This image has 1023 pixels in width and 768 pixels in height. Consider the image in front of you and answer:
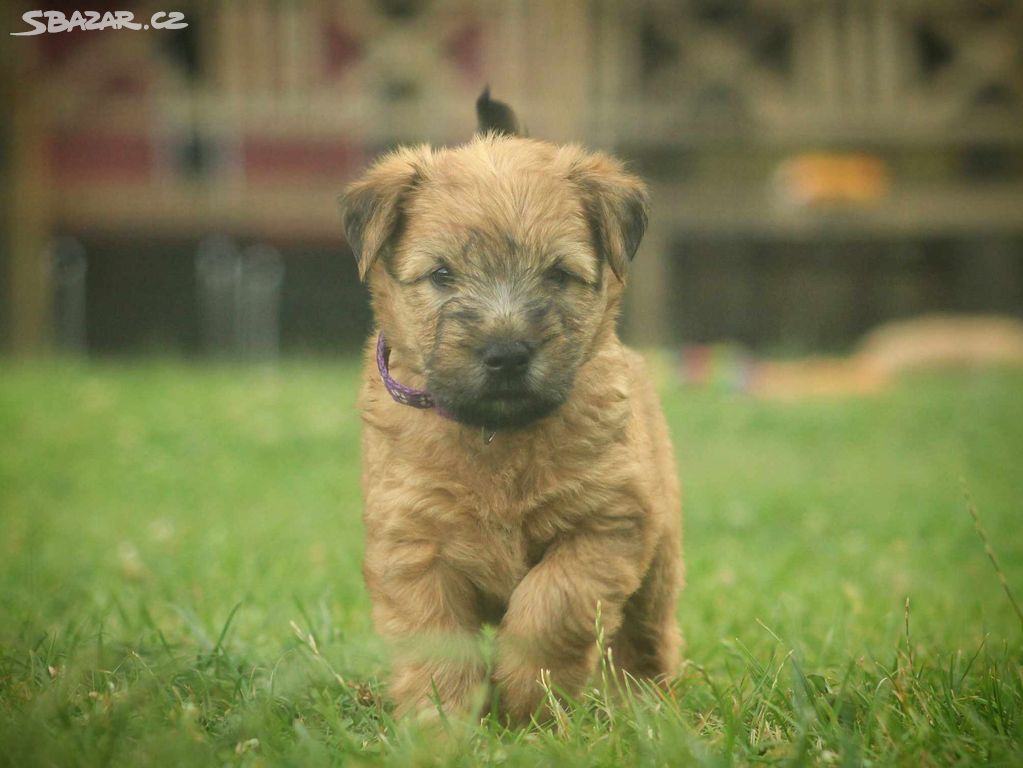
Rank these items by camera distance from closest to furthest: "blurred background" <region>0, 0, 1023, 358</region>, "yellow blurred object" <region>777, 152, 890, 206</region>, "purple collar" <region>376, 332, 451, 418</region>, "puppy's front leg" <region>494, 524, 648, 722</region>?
1. "puppy's front leg" <region>494, 524, 648, 722</region>
2. "purple collar" <region>376, 332, 451, 418</region>
3. "blurred background" <region>0, 0, 1023, 358</region>
4. "yellow blurred object" <region>777, 152, 890, 206</region>

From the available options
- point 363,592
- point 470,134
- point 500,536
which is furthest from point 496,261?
point 470,134

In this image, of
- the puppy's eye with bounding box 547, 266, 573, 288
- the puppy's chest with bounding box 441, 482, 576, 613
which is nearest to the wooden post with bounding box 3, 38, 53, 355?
the puppy's eye with bounding box 547, 266, 573, 288

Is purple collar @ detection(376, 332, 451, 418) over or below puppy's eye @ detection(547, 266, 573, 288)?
below

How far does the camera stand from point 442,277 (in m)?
2.78

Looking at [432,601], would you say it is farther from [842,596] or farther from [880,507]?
[880,507]

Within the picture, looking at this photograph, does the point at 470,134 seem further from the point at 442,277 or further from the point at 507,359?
the point at 507,359

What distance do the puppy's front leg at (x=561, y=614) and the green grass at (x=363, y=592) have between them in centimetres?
10

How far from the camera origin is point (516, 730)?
2.40 m

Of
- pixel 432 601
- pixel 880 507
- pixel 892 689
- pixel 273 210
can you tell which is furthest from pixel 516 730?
pixel 273 210

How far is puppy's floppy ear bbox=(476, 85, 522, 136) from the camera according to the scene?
3.22 meters

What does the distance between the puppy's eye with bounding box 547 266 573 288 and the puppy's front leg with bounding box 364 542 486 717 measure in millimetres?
695

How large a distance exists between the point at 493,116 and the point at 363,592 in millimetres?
1652

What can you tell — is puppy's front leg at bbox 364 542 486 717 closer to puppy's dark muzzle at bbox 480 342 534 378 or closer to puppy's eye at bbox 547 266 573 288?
puppy's dark muzzle at bbox 480 342 534 378

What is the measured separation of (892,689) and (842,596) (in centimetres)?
142
